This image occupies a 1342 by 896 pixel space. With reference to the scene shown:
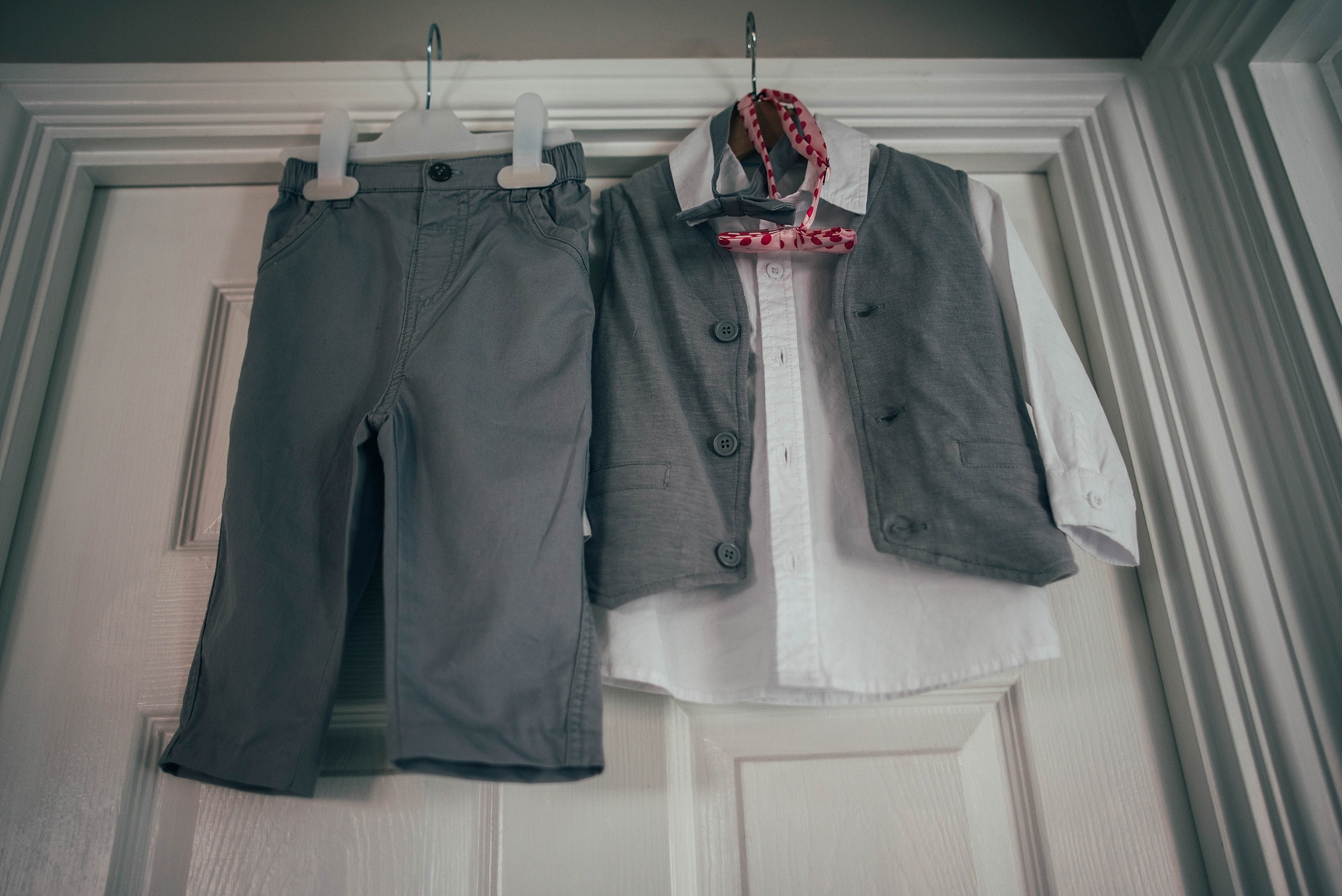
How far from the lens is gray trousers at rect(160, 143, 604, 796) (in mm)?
→ 761

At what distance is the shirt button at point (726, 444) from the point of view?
886mm

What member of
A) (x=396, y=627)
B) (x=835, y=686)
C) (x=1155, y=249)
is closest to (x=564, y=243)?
(x=396, y=627)

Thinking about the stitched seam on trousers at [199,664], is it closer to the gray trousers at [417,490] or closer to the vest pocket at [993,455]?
the gray trousers at [417,490]

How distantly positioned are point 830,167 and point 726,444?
1.31ft

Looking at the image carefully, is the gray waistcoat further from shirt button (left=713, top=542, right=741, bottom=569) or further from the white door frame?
the white door frame

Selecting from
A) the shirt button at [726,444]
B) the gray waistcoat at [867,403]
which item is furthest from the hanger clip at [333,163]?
the shirt button at [726,444]

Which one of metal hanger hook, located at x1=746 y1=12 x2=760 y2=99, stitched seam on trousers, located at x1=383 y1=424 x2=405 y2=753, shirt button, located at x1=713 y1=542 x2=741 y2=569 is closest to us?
stitched seam on trousers, located at x1=383 y1=424 x2=405 y2=753

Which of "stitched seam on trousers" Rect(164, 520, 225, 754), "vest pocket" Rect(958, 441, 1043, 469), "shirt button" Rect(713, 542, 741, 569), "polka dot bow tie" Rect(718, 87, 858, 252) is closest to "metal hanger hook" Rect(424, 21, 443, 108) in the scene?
"polka dot bow tie" Rect(718, 87, 858, 252)

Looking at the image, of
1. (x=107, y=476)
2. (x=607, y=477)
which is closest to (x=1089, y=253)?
(x=607, y=477)

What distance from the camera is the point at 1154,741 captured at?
95 cm

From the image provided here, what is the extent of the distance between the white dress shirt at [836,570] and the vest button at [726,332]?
0.05 ft

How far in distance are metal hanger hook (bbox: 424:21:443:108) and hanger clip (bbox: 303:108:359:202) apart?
0.12 meters

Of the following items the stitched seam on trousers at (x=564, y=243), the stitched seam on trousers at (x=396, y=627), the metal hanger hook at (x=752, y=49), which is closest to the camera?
the stitched seam on trousers at (x=396, y=627)

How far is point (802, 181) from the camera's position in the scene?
1.12m
